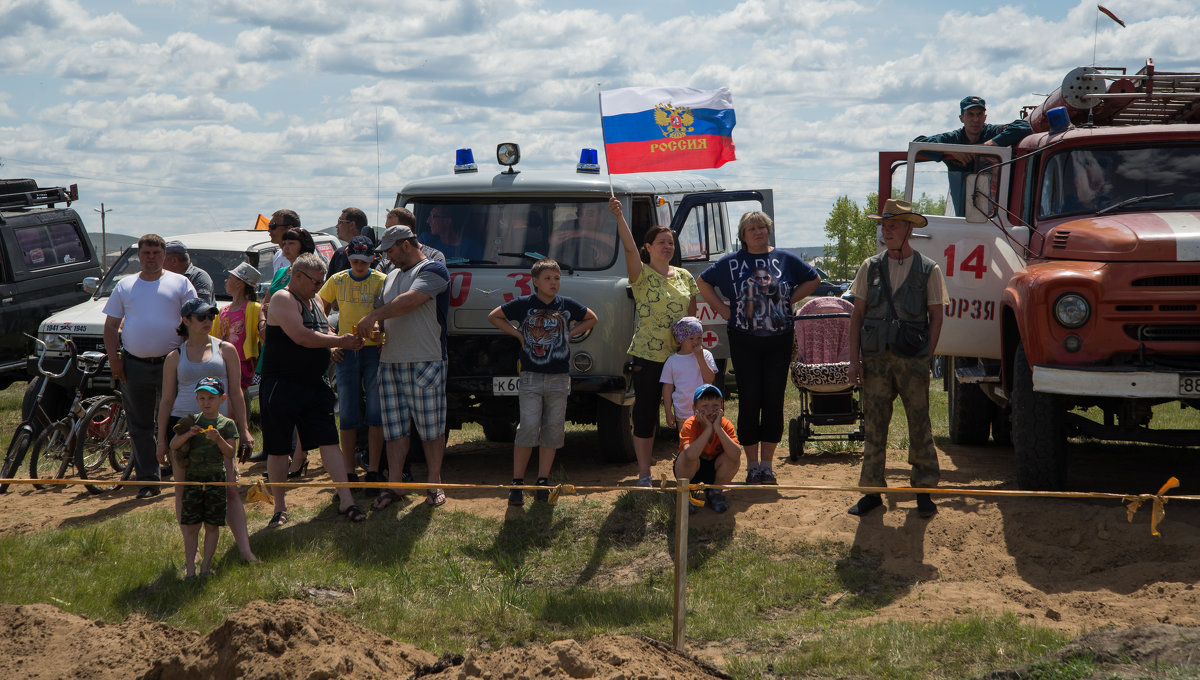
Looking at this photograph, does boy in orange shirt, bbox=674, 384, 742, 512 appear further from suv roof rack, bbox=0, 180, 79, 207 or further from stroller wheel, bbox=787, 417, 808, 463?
suv roof rack, bbox=0, 180, 79, 207

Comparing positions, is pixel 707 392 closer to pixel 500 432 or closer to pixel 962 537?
pixel 962 537

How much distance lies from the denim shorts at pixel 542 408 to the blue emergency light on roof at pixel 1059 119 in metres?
3.80

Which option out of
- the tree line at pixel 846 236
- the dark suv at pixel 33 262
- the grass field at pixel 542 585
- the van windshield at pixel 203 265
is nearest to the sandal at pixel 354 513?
the grass field at pixel 542 585

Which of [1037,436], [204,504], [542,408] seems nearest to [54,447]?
[204,504]

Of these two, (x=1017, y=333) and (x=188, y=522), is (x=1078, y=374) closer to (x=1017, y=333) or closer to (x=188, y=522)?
(x=1017, y=333)

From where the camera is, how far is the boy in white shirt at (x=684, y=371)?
7.66m

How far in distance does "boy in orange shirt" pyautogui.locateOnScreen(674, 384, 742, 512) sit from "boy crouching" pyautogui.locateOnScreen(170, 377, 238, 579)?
2.73 m

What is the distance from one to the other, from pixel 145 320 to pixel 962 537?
5793mm

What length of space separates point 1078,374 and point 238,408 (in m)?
5.03

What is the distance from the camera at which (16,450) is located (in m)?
9.25

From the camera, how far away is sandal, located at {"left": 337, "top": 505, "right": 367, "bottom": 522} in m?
7.69

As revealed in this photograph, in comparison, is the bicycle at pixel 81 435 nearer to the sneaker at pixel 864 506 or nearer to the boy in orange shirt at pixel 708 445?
the boy in orange shirt at pixel 708 445

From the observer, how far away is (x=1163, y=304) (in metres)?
6.61

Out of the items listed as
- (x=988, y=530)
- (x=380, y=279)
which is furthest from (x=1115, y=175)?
(x=380, y=279)
